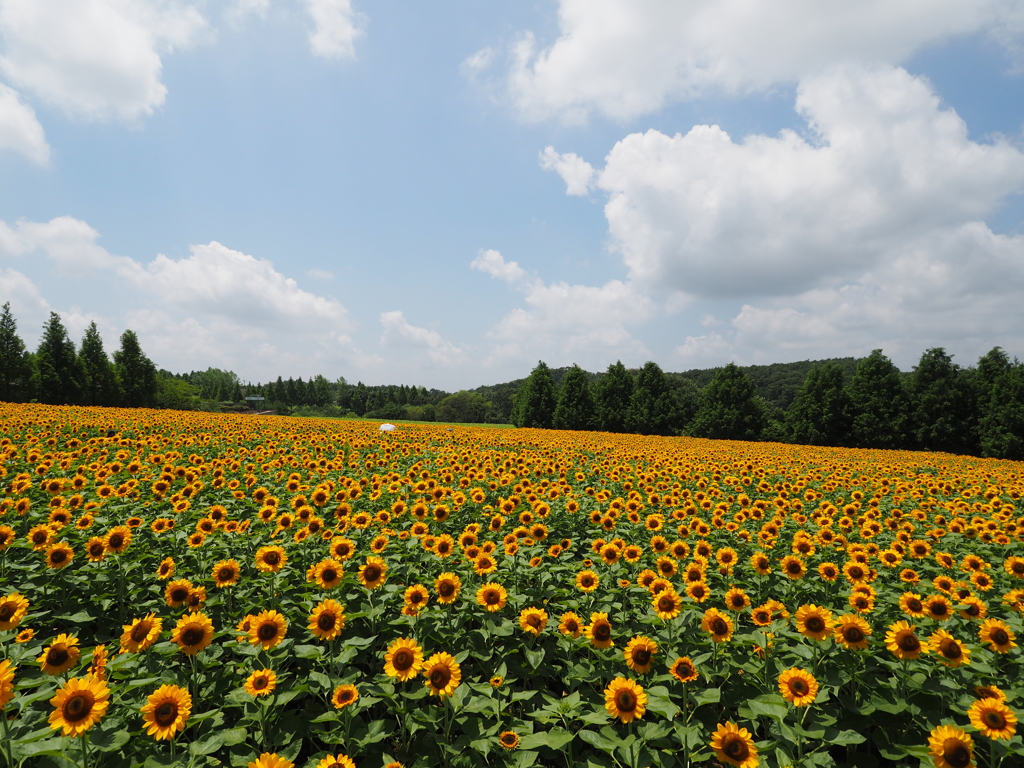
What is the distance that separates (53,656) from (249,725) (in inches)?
50.9

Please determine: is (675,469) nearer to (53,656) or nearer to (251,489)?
(251,489)

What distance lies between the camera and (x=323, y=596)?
4242 millimetres

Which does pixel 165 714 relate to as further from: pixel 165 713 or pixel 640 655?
pixel 640 655

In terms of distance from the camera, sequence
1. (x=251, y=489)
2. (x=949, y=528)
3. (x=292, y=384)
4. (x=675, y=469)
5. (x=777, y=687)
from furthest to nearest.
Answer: (x=292, y=384) < (x=675, y=469) < (x=251, y=489) < (x=949, y=528) < (x=777, y=687)

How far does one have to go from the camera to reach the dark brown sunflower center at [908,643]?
3232 millimetres

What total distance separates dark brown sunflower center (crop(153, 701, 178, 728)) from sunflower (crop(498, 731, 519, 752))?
6.50 ft

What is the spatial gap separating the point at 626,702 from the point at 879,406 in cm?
5764

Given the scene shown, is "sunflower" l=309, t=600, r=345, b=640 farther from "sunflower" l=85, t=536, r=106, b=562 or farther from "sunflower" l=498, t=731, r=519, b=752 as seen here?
"sunflower" l=85, t=536, r=106, b=562

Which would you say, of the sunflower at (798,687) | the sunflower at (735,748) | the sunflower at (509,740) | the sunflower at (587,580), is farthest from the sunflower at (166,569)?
the sunflower at (798,687)

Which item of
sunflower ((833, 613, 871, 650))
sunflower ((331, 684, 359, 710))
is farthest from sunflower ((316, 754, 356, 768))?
sunflower ((833, 613, 871, 650))

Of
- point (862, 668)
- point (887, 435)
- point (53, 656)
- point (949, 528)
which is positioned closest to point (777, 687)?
point (862, 668)

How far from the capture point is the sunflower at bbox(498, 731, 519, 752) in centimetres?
284

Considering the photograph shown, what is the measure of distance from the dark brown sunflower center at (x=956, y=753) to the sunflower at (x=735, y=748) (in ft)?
3.36

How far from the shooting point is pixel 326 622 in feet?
11.2
